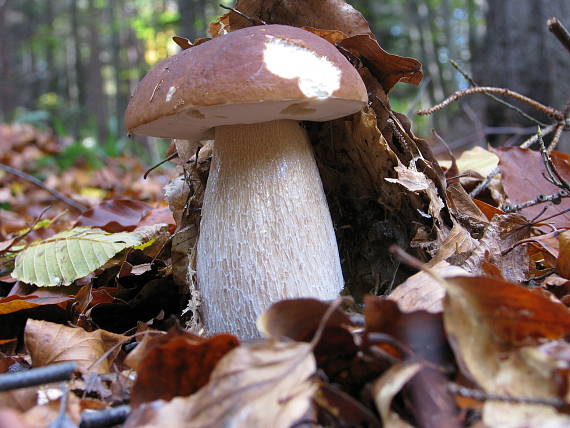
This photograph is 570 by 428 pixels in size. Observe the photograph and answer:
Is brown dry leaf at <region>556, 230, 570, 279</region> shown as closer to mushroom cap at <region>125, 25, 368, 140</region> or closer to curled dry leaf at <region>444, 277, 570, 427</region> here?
curled dry leaf at <region>444, 277, 570, 427</region>

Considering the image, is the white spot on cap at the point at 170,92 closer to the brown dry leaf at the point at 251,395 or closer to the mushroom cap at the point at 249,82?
the mushroom cap at the point at 249,82

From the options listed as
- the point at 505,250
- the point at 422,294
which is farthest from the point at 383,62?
the point at 422,294

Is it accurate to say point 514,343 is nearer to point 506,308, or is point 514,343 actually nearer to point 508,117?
point 506,308

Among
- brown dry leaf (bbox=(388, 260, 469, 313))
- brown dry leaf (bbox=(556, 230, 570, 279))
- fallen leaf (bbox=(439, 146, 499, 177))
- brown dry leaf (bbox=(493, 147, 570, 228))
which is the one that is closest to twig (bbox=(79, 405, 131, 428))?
brown dry leaf (bbox=(388, 260, 469, 313))

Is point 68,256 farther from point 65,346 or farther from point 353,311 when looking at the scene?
point 353,311

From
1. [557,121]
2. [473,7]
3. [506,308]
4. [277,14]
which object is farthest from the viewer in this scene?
[473,7]

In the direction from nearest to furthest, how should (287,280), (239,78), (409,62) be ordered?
(239,78), (287,280), (409,62)

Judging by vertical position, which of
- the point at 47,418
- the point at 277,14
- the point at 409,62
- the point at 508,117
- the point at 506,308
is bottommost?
the point at 508,117

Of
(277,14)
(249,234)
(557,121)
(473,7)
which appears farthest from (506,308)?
(473,7)

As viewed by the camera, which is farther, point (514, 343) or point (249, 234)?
point (249, 234)
